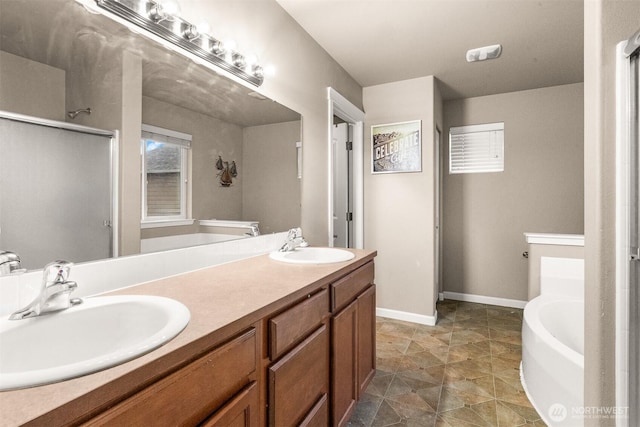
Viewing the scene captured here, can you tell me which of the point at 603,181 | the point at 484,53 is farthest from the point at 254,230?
the point at 484,53

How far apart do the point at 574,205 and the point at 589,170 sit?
303 centimetres

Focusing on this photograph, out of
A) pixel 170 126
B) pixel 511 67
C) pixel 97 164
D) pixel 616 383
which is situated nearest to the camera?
pixel 616 383

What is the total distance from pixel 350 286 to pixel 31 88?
138 centimetres

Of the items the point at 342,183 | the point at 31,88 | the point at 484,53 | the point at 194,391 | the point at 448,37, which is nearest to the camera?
the point at 194,391

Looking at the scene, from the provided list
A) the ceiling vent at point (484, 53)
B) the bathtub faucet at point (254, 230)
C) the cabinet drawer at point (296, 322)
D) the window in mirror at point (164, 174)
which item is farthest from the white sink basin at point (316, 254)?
the ceiling vent at point (484, 53)

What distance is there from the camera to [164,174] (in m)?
1.36

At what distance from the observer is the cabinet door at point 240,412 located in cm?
77

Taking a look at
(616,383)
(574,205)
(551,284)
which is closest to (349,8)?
(616,383)

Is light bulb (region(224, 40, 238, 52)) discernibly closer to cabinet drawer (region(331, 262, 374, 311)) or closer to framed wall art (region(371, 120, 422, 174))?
cabinet drawer (region(331, 262, 374, 311))

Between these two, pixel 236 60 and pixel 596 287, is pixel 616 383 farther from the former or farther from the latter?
pixel 236 60

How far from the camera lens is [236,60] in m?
1.64

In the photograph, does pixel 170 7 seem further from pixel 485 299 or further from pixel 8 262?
pixel 485 299

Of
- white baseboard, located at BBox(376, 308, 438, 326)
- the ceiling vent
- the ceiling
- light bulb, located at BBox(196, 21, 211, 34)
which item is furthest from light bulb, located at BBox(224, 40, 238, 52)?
white baseboard, located at BBox(376, 308, 438, 326)

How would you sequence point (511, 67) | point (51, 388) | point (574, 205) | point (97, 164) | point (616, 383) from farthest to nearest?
point (574, 205) < point (511, 67) < point (97, 164) < point (616, 383) < point (51, 388)
